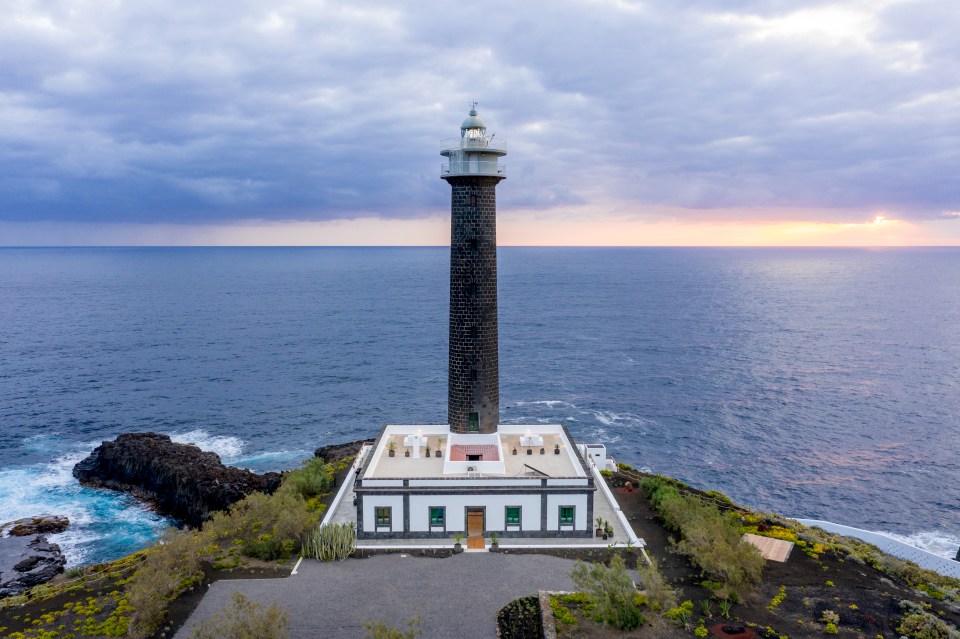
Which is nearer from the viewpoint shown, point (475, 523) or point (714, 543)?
point (714, 543)

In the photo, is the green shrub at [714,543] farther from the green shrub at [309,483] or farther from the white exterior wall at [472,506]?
the green shrub at [309,483]

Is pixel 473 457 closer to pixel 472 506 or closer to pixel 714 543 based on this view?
pixel 472 506

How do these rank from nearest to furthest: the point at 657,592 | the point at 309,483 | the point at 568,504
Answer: the point at 657,592, the point at 568,504, the point at 309,483

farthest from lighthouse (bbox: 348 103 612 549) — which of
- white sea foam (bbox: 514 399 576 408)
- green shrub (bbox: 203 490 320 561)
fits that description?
white sea foam (bbox: 514 399 576 408)

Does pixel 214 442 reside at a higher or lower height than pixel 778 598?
lower

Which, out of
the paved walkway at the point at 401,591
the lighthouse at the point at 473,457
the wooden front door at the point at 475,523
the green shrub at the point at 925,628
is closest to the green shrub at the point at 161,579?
the paved walkway at the point at 401,591

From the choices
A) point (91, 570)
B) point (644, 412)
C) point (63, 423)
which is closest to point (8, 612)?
point (91, 570)

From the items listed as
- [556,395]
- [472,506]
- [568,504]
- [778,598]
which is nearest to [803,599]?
[778,598]
